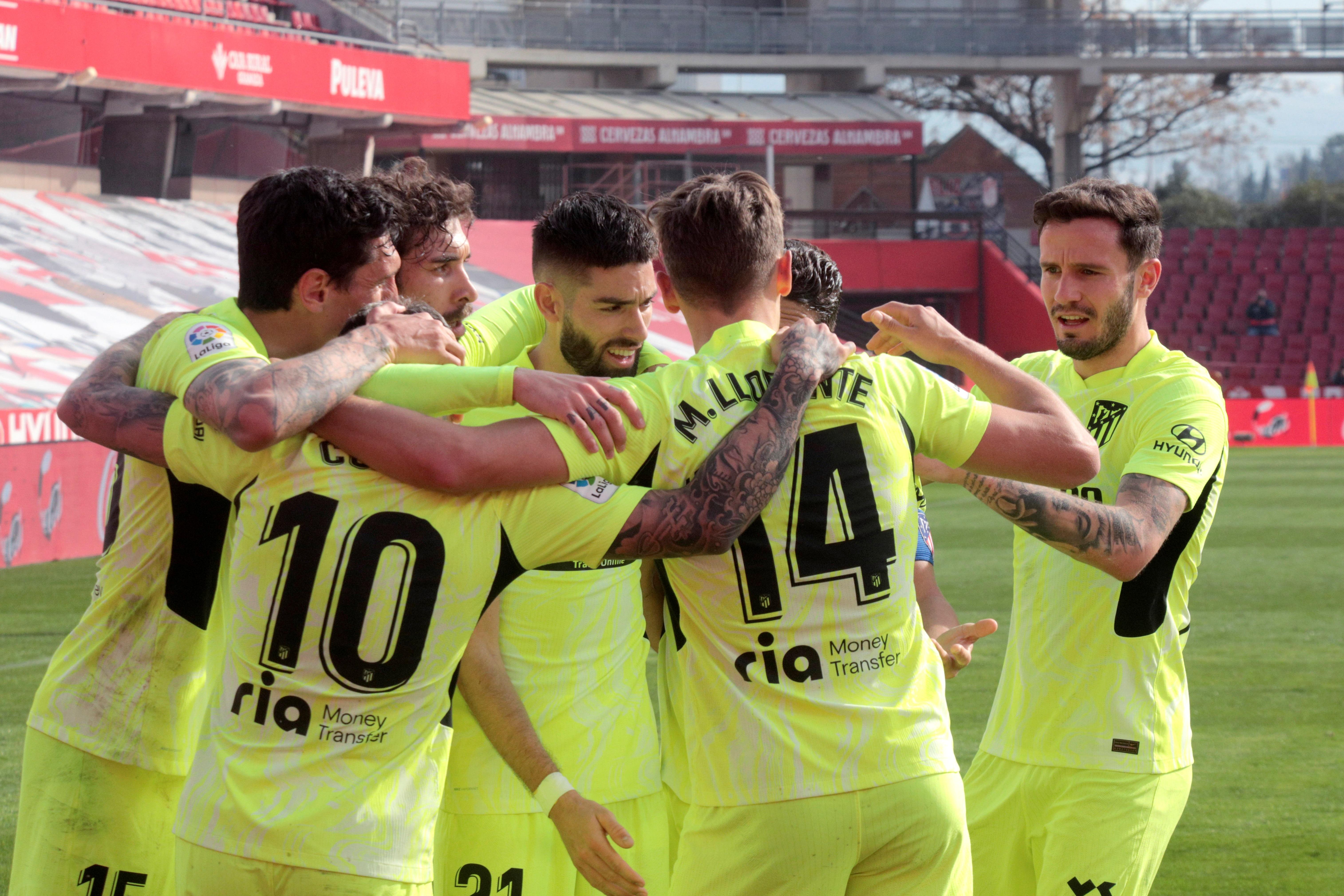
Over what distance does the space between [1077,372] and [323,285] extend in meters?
2.04

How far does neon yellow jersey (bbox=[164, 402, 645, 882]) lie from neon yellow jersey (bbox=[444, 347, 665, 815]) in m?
0.74

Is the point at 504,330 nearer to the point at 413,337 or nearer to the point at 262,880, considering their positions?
the point at 413,337

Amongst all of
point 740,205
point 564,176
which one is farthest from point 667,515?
point 564,176

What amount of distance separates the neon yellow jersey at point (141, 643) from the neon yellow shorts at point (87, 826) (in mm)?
40

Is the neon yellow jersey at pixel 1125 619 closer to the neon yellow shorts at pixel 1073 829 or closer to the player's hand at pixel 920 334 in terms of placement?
the neon yellow shorts at pixel 1073 829

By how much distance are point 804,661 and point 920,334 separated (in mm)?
719

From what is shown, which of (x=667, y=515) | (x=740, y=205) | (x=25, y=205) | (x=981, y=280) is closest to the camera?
(x=667, y=515)

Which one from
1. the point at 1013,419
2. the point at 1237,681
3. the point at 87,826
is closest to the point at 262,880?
the point at 87,826

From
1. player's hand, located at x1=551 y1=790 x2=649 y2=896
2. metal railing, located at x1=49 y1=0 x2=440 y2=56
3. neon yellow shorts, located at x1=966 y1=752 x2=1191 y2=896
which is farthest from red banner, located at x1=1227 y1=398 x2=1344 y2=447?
player's hand, located at x1=551 y1=790 x2=649 y2=896

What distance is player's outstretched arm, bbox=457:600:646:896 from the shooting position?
8.30 ft

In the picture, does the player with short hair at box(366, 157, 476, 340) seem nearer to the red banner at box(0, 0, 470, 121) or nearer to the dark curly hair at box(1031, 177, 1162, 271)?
the dark curly hair at box(1031, 177, 1162, 271)

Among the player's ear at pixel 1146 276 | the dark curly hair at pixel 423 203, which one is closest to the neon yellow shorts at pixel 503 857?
the dark curly hair at pixel 423 203

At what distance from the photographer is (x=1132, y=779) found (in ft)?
10.3

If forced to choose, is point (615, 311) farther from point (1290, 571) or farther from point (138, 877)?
point (1290, 571)
